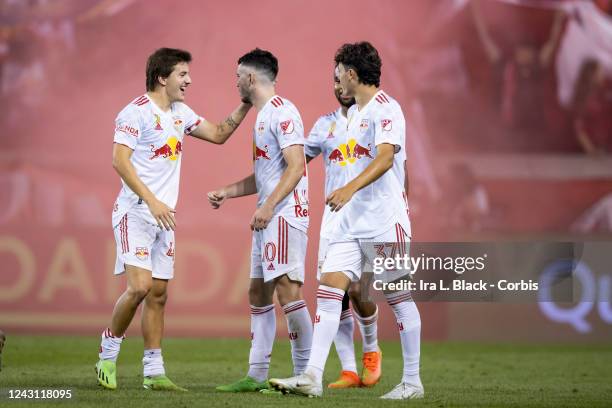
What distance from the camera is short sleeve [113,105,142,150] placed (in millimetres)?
7352

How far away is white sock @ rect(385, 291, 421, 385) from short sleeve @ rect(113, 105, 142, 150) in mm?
1921

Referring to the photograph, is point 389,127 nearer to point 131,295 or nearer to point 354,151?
point 354,151

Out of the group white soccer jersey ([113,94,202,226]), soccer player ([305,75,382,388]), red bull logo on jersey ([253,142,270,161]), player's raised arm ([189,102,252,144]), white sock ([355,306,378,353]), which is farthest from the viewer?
white sock ([355,306,378,353])

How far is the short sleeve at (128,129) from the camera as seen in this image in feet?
24.1

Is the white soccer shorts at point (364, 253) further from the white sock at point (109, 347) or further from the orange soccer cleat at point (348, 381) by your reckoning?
the white sock at point (109, 347)

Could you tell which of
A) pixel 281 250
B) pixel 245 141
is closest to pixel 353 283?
pixel 281 250

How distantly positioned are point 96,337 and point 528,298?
17.5 ft

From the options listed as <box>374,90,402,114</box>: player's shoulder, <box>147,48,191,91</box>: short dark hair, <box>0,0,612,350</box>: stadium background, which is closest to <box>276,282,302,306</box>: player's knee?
<box>374,90,402,114</box>: player's shoulder

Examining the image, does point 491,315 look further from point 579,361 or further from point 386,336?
point 579,361

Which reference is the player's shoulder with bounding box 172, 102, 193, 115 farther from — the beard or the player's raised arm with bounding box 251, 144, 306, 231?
the beard

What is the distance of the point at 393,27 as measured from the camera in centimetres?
1491

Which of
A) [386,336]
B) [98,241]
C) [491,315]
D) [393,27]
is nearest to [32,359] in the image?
[98,241]

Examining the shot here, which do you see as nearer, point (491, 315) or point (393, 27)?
point (491, 315)

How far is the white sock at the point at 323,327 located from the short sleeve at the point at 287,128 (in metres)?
1.02
